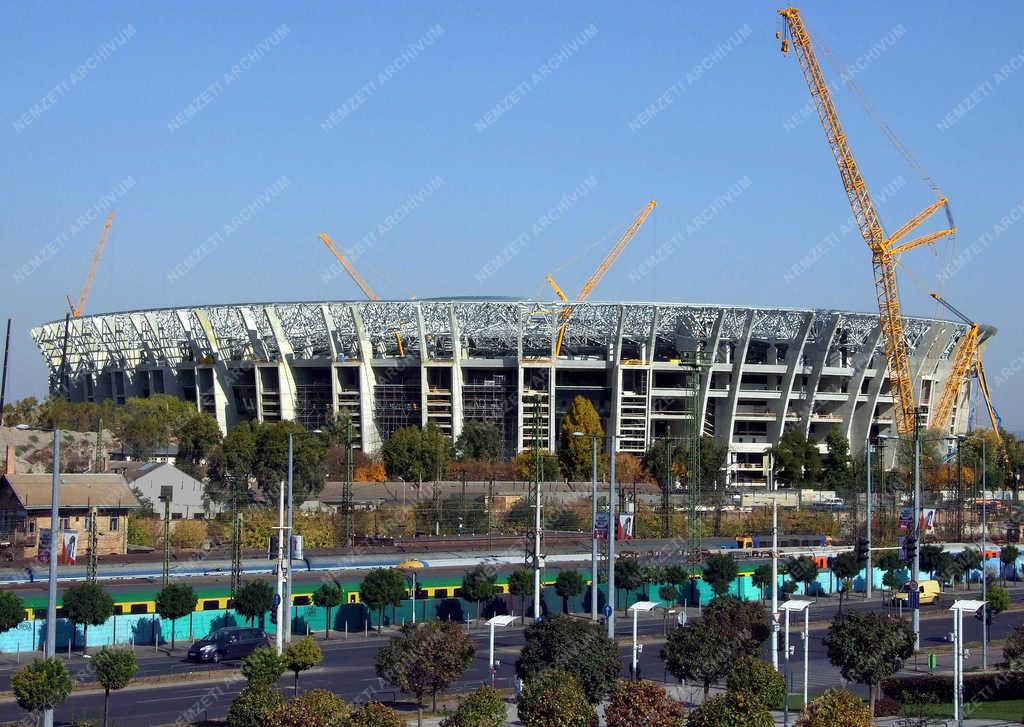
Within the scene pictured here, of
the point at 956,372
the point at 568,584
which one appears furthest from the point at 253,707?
the point at 956,372

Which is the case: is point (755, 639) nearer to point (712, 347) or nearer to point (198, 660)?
point (198, 660)

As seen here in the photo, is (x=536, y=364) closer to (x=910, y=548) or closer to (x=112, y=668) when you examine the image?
(x=910, y=548)

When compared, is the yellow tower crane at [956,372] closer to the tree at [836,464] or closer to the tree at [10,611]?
the tree at [836,464]

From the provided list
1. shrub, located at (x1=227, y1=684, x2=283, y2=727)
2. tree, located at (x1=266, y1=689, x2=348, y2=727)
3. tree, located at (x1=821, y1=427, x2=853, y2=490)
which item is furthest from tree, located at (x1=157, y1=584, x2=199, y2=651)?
tree, located at (x1=821, y1=427, x2=853, y2=490)

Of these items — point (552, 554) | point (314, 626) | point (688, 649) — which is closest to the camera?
point (688, 649)

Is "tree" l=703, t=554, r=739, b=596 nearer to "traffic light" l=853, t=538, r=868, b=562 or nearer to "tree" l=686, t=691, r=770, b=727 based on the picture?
"traffic light" l=853, t=538, r=868, b=562

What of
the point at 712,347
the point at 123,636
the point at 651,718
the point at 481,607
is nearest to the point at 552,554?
the point at 481,607

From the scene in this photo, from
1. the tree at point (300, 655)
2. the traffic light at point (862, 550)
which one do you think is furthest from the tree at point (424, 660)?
the traffic light at point (862, 550)
